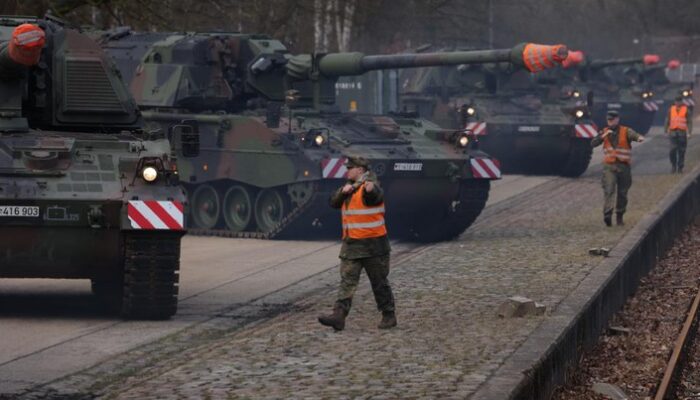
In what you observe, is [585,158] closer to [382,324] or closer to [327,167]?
[327,167]

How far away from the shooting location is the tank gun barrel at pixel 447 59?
20.7 m

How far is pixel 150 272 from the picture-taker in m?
13.3

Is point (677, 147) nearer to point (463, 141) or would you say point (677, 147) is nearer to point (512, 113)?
point (512, 113)

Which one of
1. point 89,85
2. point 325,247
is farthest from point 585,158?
point 89,85

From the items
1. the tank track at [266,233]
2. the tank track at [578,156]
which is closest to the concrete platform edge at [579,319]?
the tank track at [266,233]

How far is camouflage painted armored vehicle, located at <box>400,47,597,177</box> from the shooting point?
1243 inches

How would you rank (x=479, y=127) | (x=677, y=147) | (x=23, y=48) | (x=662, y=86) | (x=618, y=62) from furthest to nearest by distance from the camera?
(x=662, y=86), (x=618, y=62), (x=677, y=147), (x=479, y=127), (x=23, y=48)

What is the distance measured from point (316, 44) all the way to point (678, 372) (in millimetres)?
30484

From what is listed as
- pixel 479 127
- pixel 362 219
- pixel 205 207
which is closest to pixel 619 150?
pixel 205 207

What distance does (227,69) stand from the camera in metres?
22.5

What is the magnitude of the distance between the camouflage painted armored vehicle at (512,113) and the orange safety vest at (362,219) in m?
18.2

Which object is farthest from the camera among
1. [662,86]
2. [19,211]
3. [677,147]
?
[662,86]

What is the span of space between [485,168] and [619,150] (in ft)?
5.57

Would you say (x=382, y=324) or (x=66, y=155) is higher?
(x=66, y=155)
